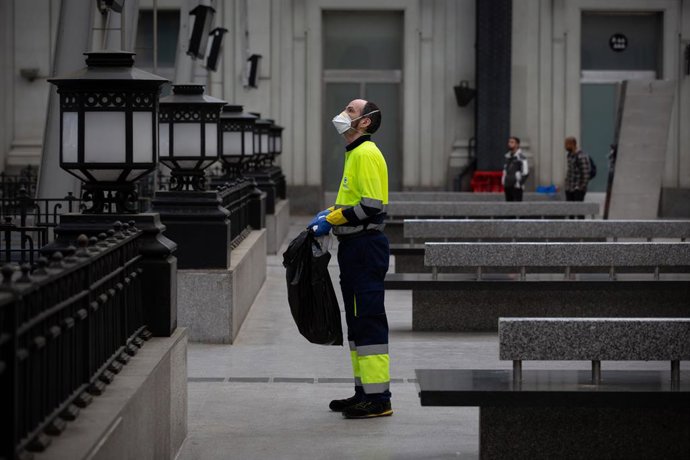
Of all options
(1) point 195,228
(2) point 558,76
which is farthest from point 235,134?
(2) point 558,76

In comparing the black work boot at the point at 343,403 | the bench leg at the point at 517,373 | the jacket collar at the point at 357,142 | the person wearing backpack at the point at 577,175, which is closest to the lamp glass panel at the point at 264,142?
the person wearing backpack at the point at 577,175

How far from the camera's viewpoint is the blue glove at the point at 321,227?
30.3ft

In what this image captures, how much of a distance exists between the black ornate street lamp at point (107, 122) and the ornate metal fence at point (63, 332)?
56cm

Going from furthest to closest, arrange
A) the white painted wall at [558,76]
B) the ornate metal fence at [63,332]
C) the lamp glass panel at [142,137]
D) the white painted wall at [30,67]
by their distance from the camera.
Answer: the white painted wall at [558,76]
the white painted wall at [30,67]
the lamp glass panel at [142,137]
the ornate metal fence at [63,332]

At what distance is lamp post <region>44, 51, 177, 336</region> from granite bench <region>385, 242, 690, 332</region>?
5440mm

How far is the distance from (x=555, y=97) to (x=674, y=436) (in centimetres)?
2723

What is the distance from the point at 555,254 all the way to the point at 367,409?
461 centimetres

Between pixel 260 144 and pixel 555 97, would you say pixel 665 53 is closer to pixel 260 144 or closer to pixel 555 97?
pixel 555 97

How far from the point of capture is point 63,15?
14.8 meters

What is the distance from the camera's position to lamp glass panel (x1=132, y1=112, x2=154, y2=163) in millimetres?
8117

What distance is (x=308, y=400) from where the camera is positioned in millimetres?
9859

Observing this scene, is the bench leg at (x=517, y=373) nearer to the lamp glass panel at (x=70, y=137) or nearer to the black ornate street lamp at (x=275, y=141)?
the lamp glass panel at (x=70, y=137)

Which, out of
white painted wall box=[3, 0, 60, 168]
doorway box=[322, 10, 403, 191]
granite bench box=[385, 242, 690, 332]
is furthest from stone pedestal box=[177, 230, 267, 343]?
doorway box=[322, 10, 403, 191]

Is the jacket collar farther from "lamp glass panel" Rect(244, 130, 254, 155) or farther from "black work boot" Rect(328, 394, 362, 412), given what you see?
"lamp glass panel" Rect(244, 130, 254, 155)
